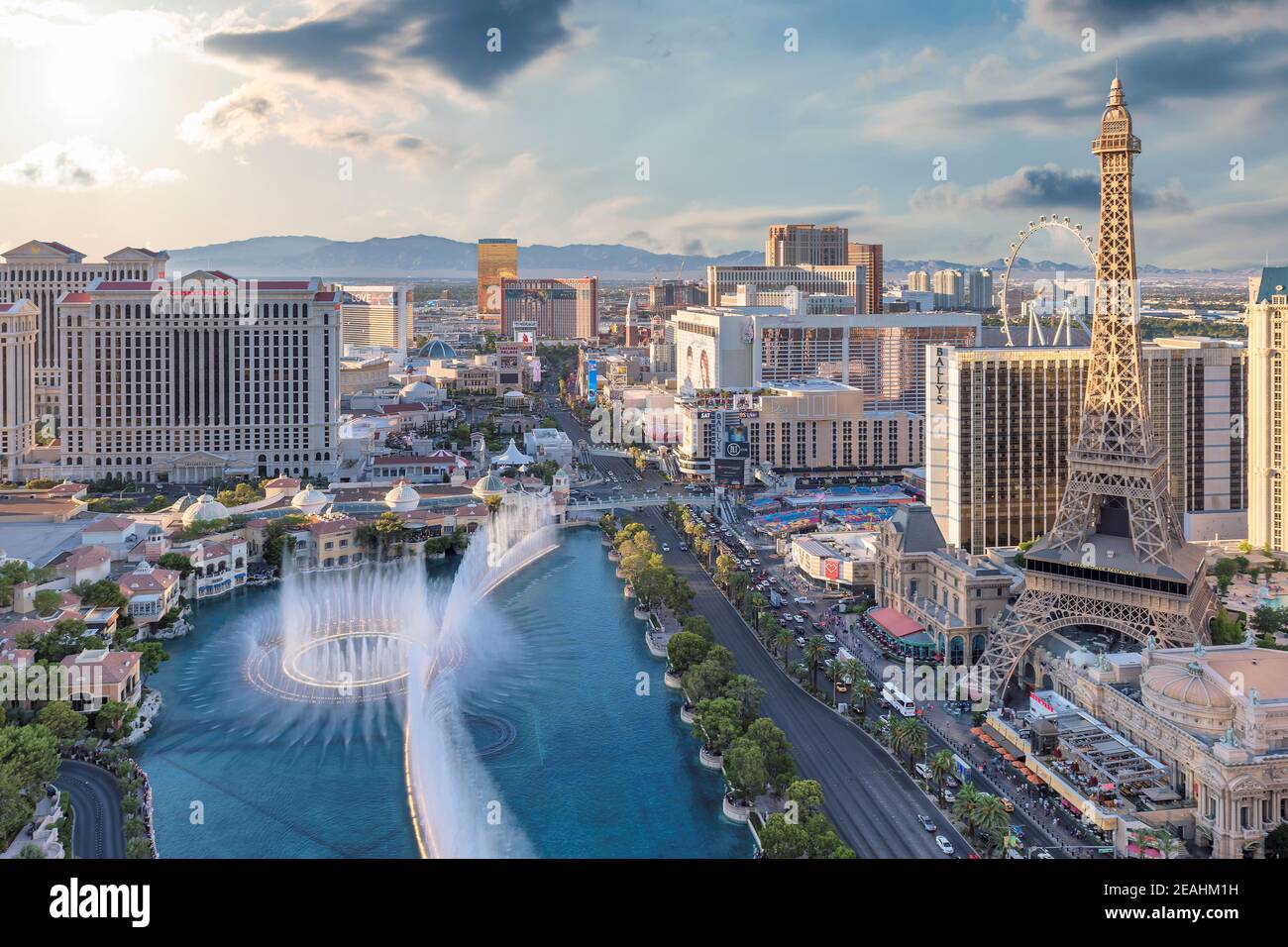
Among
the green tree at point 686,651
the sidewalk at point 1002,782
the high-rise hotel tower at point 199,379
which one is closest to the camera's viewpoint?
the sidewalk at point 1002,782

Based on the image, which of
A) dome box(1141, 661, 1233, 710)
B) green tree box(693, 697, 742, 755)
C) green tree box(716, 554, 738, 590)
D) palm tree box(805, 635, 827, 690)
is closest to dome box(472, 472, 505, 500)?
green tree box(716, 554, 738, 590)

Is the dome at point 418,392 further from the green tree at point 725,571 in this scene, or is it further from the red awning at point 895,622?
the red awning at point 895,622

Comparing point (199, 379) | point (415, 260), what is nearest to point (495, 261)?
point (415, 260)

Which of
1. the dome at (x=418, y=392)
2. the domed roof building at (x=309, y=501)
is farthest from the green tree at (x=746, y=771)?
A: the dome at (x=418, y=392)

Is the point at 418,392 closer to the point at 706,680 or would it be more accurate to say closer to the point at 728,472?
the point at 728,472
